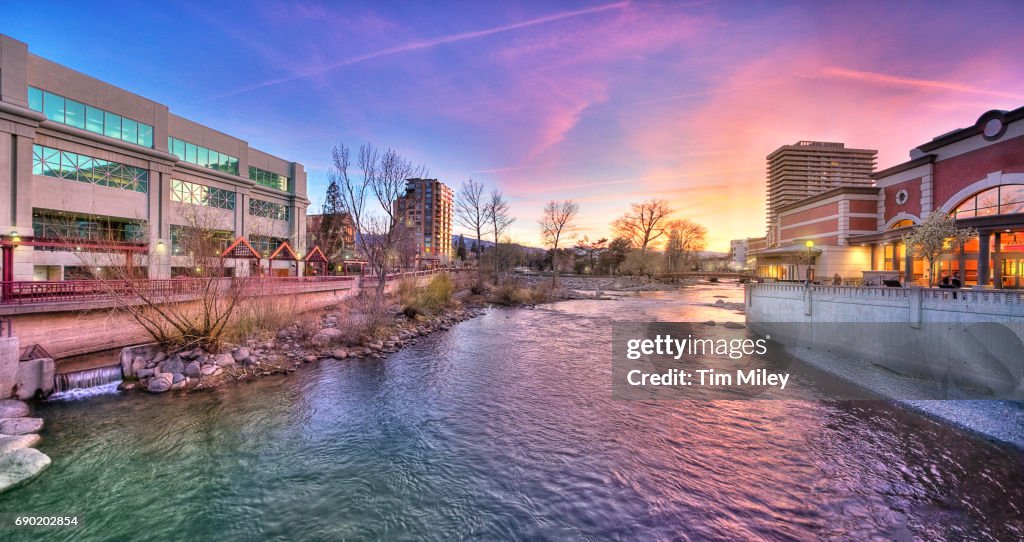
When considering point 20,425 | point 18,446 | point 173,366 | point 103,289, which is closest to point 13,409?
point 20,425

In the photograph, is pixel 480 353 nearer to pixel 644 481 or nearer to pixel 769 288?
pixel 644 481

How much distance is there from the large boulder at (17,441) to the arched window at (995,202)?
97.2ft

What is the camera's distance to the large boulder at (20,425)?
7113mm

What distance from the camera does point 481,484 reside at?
6.18 meters

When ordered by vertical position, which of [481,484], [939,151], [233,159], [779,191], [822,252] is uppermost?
[779,191]

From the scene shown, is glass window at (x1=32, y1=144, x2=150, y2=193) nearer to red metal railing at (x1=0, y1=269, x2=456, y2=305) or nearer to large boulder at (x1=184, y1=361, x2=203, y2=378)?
red metal railing at (x1=0, y1=269, x2=456, y2=305)

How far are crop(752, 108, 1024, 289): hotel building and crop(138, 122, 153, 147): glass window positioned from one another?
1792 inches

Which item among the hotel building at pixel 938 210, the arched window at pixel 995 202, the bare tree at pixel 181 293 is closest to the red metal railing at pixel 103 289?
the bare tree at pixel 181 293

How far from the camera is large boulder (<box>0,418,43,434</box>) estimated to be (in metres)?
7.11

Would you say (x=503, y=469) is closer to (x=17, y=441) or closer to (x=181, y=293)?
(x=17, y=441)

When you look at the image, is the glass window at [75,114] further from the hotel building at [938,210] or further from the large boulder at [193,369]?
the hotel building at [938,210]

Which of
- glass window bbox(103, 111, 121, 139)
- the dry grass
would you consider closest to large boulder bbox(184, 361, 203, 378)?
the dry grass

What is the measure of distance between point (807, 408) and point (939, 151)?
18001 millimetres

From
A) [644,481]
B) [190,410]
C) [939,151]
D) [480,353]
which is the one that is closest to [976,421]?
[644,481]
